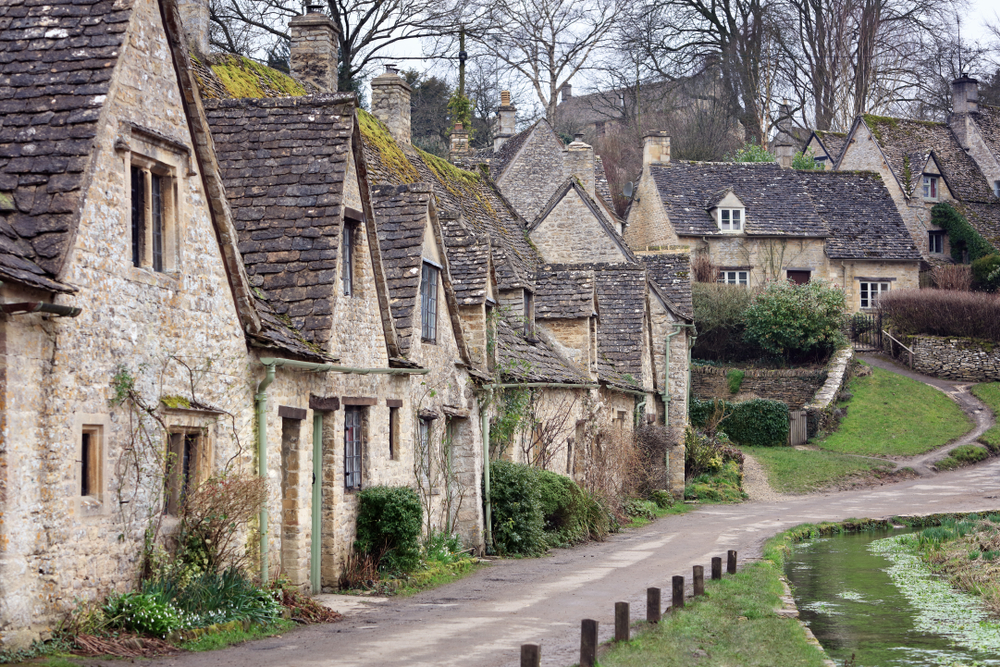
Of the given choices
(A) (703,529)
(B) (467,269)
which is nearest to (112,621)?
(B) (467,269)

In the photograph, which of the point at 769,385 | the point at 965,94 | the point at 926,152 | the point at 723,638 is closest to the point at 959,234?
the point at 926,152

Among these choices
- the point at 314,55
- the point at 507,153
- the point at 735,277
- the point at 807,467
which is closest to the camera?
the point at 314,55

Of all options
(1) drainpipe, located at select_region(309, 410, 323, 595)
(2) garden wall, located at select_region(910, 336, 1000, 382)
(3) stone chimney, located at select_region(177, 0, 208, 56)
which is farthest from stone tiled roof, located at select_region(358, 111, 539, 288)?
(2) garden wall, located at select_region(910, 336, 1000, 382)

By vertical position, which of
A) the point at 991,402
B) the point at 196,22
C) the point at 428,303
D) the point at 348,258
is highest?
the point at 196,22

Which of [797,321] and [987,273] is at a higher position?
[987,273]

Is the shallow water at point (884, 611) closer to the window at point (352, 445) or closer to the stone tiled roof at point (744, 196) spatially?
the window at point (352, 445)

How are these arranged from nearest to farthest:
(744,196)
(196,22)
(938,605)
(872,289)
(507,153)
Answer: (938,605)
(196,22)
(507,153)
(872,289)
(744,196)

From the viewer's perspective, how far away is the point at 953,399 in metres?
44.1

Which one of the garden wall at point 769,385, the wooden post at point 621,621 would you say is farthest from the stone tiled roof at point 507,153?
the wooden post at point 621,621

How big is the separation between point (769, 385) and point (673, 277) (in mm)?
8531

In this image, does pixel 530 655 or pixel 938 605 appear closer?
pixel 530 655

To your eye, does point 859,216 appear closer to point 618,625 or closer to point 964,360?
point 964,360

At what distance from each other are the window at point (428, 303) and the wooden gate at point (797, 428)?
81.1ft

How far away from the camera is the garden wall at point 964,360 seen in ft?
155
